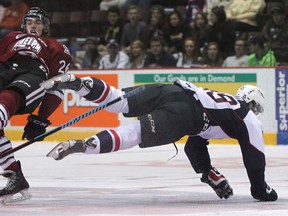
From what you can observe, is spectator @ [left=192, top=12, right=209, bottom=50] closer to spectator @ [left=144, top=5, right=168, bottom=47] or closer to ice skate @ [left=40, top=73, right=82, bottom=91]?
spectator @ [left=144, top=5, right=168, bottom=47]

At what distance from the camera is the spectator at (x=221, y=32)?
15438mm

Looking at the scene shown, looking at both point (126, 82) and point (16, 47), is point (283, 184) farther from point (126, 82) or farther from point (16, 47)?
point (126, 82)

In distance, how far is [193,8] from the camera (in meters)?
16.5

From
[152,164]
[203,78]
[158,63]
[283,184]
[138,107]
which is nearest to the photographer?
[138,107]

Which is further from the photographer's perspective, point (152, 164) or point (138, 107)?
point (152, 164)

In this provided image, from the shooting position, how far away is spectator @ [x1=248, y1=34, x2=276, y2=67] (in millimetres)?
14297

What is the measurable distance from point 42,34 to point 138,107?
3.52 feet

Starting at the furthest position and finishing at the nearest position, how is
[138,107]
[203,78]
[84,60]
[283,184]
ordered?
[84,60], [203,78], [283,184], [138,107]

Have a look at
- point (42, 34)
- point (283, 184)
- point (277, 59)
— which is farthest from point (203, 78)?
point (42, 34)

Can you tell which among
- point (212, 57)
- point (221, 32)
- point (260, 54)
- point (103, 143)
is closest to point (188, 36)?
point (221, 32)

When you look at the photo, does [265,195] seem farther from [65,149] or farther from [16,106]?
[16,106]

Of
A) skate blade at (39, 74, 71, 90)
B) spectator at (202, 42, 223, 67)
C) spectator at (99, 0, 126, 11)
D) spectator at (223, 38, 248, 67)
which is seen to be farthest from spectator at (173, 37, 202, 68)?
skate blade at (39, 74, 71, 90)

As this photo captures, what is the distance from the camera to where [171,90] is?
7004 mm

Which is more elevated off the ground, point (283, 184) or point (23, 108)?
point (23, 108)
